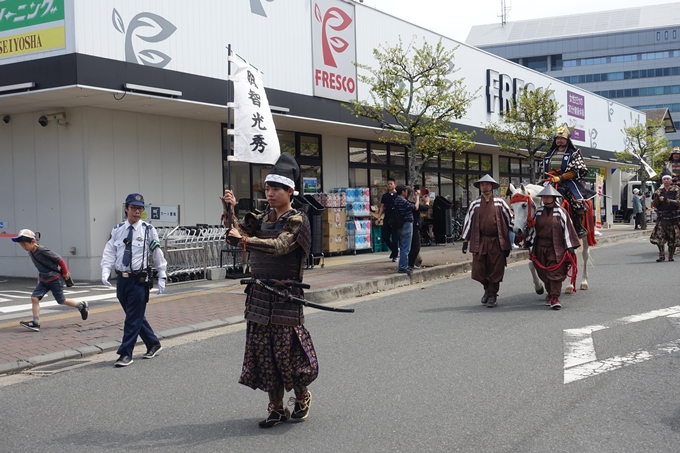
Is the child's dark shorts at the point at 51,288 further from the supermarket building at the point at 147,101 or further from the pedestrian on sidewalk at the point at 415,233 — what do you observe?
the pedestrian on sidewalk at the point at 415,233

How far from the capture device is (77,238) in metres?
14.2

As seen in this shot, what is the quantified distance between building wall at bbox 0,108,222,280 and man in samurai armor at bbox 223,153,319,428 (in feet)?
32.4

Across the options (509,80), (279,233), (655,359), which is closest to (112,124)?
(279,233)

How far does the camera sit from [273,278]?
203 inches

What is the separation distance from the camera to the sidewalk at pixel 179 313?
26.8 feet

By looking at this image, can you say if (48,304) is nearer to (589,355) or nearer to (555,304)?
(555,304)

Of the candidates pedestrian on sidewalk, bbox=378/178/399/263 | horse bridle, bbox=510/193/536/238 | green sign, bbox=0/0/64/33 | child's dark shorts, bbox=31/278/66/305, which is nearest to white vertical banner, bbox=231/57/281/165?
child's dark shorts, bbox=31/278/66/305

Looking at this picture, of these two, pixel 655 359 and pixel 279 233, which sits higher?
pixel 279 233

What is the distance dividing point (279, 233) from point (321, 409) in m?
1.54

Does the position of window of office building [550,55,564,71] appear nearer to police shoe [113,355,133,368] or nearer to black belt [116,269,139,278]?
black belt [116,269,139,278]

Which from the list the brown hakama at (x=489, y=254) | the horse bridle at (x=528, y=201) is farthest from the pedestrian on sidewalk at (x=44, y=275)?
the horse bridle at (x=528, y=201)

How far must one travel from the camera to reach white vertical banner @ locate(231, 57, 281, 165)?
7.77 meters

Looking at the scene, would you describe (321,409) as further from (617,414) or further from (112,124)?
(112,124)

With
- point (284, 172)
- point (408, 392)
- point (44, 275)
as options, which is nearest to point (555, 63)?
point (44, 275)
